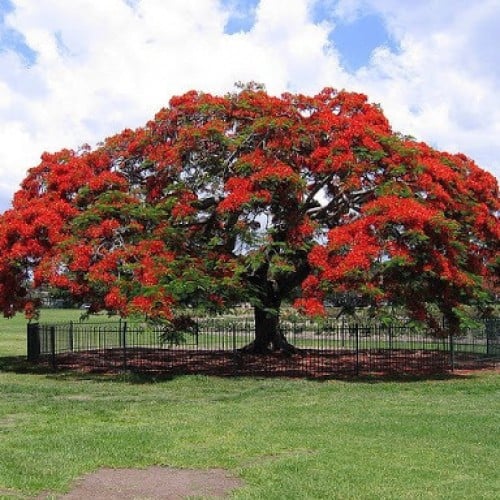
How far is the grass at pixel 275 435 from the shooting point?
6852 mm

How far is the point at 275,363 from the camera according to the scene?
2005 centimetres

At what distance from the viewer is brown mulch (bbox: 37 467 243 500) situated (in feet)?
21.2

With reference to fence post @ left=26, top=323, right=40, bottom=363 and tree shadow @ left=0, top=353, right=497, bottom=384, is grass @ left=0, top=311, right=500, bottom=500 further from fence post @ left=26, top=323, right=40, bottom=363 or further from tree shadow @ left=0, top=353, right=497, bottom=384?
fence post @ left=26, top=323, right=40, bottom=363

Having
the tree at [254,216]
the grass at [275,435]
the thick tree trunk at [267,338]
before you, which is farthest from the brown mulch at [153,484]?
the thick tree trunk at [267,338]

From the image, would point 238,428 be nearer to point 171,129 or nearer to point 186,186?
point 186,186

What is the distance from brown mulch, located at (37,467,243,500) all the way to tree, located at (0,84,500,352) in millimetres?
7508

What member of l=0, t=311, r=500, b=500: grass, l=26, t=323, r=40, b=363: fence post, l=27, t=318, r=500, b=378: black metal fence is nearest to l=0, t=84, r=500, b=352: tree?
l=27, t=318, r=500, b=378: black metal fence

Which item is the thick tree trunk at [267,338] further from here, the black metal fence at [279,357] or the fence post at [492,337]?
the fence post at [492,337]

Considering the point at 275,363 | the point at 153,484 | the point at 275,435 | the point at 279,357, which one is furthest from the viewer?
the point at 279,357

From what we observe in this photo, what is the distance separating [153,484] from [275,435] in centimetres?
273

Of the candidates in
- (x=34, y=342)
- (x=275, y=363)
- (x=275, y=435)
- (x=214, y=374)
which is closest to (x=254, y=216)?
(x=214, y=374)

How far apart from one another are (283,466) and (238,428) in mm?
2568

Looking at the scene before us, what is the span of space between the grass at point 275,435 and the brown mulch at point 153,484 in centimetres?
19

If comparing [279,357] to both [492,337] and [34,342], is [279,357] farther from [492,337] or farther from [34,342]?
[34,342]
